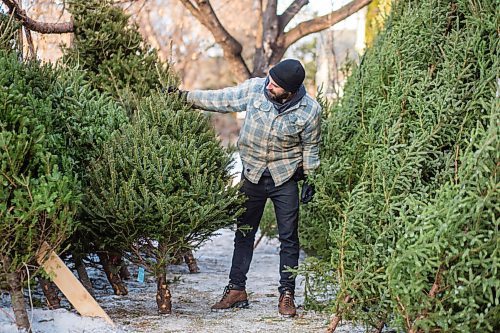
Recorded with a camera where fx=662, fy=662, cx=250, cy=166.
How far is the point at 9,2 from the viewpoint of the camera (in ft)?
18.5

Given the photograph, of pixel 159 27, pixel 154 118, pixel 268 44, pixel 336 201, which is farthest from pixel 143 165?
pixel 159 27

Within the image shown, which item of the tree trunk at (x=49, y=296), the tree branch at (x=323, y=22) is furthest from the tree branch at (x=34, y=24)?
the tree branch at (x=323, y=22)

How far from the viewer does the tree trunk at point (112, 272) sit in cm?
566

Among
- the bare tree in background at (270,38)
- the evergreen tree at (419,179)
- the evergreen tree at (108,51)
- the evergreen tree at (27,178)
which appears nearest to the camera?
the evergreen tree at (419,179)

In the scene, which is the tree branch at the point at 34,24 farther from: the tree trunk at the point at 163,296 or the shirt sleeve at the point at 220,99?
the tree trunk at the point at 163,296

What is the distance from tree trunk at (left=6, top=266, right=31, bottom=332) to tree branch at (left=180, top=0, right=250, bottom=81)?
260 inches

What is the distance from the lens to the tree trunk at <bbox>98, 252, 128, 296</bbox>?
566 centimetres

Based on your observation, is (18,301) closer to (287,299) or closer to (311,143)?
(287,299)

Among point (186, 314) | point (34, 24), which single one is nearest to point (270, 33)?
point (34, 24)

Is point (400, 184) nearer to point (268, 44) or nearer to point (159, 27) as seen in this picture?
point (268, 44)

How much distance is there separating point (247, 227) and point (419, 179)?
147 cm

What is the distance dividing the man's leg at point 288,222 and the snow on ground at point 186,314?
32cm

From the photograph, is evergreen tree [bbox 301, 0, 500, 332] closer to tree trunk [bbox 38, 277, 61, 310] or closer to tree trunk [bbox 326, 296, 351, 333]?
tree trunk [bbox 326, 296, 351, 333]

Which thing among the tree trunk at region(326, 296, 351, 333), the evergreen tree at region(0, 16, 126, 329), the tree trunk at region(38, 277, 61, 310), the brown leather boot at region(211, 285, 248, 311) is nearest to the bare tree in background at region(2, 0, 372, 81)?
the brown leather boot at region(211, 285, 248, 311)
